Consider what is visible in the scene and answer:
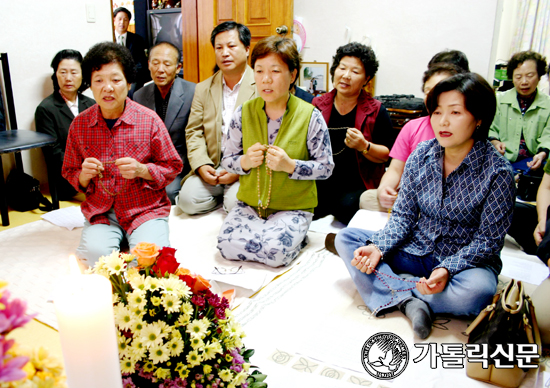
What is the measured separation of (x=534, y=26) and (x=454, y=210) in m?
3.08

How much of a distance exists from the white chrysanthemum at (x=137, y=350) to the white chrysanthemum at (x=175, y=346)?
0.05m

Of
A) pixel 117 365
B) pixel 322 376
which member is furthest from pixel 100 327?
pixel 322 376

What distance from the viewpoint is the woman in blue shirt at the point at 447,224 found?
1.51m

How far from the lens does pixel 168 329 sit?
0.86m

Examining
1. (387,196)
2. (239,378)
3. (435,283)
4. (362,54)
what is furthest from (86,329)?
(362,54)

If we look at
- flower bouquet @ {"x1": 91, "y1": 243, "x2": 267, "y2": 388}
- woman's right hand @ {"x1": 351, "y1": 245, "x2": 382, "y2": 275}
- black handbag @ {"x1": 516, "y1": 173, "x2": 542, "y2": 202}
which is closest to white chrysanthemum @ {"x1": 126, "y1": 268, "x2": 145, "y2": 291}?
flower bouquet @ {"x1": 91, "y1": 243, "x2": 267, "y2": 388}

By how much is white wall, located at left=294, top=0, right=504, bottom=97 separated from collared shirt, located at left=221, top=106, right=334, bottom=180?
2.46 m

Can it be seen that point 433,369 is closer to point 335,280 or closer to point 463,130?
point 335,280

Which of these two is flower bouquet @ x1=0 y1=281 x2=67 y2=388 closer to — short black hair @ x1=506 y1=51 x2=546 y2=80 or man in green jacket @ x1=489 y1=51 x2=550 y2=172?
man in green jacket @ x1=489 y1=51 x2=550 y2=172

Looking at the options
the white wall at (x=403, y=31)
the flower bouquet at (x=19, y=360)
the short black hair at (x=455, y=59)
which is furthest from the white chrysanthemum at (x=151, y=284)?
the white wall at (x=403, y=31)

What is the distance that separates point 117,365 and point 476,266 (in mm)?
1288

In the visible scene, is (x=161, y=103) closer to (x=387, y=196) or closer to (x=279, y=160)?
(x=279, y=160)

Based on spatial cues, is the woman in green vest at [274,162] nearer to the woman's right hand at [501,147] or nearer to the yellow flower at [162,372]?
the yellow flower at [162,372]

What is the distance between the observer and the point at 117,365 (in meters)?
0.67
